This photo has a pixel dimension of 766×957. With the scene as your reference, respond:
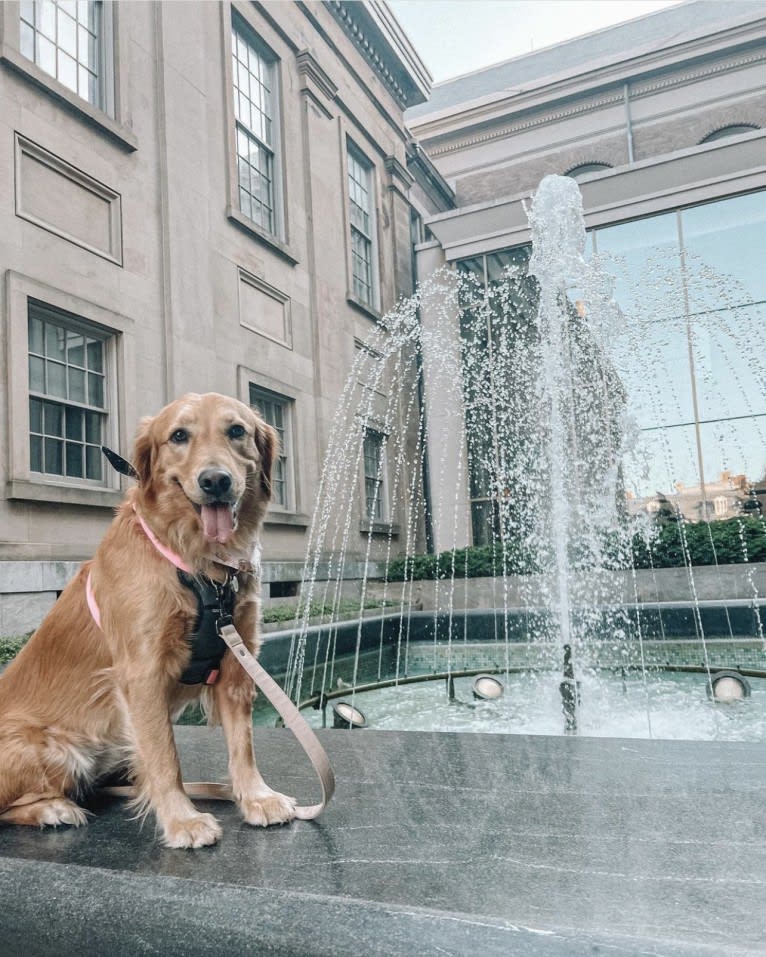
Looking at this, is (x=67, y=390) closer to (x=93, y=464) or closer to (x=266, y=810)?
(x=93, y=464)

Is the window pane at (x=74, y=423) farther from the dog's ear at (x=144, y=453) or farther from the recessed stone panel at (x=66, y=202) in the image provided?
the dog's ear at (x=144, y=453)

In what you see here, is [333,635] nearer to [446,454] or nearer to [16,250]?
[16,250]

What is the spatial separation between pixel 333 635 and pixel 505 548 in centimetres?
642

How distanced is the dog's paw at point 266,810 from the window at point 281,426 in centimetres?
1191

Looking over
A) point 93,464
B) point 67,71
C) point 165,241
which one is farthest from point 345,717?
point 67,71

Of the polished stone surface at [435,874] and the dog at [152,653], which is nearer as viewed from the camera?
the polished stone surface at [435,874]

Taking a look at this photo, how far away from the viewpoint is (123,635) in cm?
201

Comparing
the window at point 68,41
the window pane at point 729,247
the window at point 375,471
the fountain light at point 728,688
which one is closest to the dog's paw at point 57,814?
the fountain light at point 728,688

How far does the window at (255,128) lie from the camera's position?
14.2 m

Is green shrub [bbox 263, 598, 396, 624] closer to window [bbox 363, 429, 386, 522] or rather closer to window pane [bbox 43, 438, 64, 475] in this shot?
window pane [bbox 43, 438, 64, 475]

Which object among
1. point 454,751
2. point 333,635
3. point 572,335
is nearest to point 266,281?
point 572,335

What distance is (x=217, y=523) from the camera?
207cm

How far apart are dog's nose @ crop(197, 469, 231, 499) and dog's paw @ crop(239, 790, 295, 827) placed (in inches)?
34.3

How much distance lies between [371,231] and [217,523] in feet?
61.0
